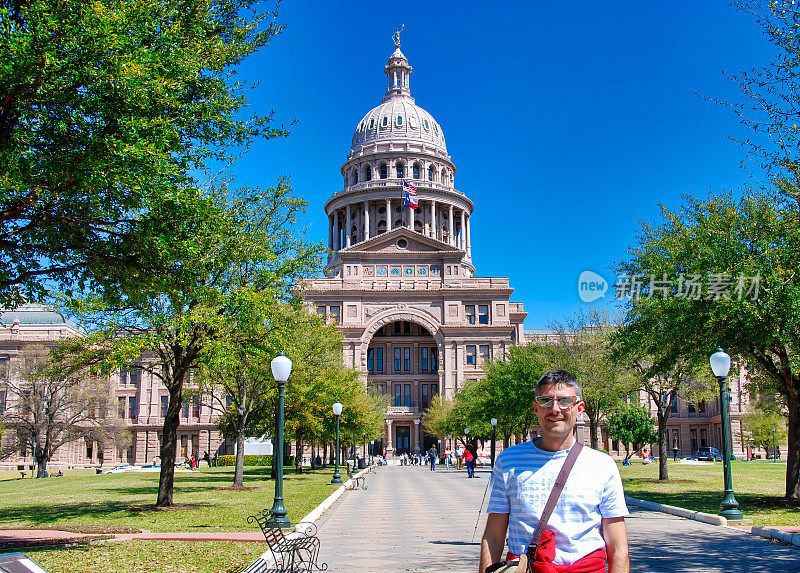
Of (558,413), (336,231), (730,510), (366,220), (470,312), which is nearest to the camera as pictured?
(558,413)

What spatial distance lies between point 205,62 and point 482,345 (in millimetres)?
77174

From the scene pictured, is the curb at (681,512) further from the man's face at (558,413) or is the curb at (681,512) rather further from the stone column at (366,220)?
the stone column at (366,220)

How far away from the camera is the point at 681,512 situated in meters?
21.2

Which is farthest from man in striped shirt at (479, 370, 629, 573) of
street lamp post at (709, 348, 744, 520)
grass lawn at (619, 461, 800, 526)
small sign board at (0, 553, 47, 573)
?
grass lawn at (619, 461, 800, 526)

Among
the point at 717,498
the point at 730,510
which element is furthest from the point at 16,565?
the point at 717,498

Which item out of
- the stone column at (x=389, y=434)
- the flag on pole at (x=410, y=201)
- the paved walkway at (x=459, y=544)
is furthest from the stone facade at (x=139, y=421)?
the paved walkway at (x=459, y=544)

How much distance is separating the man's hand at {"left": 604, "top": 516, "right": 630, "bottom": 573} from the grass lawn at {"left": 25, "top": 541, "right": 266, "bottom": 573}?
8.85m

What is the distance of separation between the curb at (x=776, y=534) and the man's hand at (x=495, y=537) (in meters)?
12.6

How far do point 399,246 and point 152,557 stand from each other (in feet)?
271

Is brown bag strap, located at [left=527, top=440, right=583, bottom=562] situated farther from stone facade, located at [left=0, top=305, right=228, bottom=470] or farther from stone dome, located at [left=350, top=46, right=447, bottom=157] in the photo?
stone dome, located at [left=350, top=46, right=447, bottom=157]

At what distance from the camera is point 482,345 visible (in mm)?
91000

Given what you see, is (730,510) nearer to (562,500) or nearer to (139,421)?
(562,500)

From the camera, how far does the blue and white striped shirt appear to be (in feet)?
16.2

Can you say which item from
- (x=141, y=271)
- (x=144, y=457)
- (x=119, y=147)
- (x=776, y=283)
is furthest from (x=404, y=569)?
(x=144, y=457)
